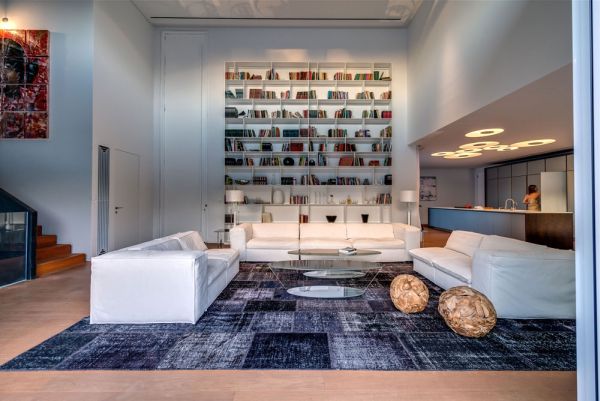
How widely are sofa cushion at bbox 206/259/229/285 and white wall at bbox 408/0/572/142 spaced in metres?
3.88

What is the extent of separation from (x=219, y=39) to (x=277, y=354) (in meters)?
7.37

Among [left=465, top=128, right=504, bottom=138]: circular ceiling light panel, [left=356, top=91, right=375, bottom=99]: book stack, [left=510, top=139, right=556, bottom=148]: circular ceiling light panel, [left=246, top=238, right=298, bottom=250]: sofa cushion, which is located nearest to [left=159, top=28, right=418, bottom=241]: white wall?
[left=356, top=91, right=375, bottom=99]: book stack

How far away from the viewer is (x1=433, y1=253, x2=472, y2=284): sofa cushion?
3234 millimetres

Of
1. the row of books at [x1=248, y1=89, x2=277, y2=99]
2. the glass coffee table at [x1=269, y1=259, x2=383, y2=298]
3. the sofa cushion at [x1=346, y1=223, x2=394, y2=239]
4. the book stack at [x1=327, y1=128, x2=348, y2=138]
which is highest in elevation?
the row of books at [x1=248, y1=89, x2=277, y2=99]

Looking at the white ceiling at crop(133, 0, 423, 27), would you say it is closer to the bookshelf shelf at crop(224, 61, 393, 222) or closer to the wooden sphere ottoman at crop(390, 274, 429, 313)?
the bookshelf shelf at crop(224, 61, 393, 222)

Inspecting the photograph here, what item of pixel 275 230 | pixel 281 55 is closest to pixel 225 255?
pixel 275 230

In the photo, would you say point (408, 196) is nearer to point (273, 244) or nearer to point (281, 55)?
point (273, 244)

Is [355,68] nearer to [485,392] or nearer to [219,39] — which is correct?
[219,39]

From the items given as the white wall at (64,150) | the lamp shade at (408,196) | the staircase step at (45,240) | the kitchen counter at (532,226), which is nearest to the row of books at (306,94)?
the lamp shade at (408,196)

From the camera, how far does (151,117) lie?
7.53 meters

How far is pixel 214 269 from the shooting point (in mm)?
3422

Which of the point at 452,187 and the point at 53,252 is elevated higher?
the point at 452,187

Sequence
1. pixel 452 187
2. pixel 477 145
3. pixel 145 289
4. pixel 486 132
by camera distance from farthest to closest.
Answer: pixel 452 187 < pixel 477 145 < pixel 486 132 < pixel 145 289

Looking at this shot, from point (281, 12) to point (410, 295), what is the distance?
6513 mm
